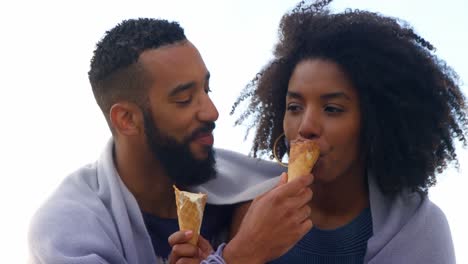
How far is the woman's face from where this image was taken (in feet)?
12.8

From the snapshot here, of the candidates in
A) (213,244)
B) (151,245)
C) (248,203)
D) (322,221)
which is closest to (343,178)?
(322,221)

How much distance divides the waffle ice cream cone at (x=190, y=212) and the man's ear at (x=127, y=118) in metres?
0.62

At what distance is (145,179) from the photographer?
4.23m

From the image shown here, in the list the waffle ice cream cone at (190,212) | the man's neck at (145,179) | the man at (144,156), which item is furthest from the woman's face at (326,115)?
the man's neck at (145,179)

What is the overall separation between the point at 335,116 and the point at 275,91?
648mm

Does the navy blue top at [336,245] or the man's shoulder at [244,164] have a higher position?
the man's shoulder at [244,164]

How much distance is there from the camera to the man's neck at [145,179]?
4.21 metres

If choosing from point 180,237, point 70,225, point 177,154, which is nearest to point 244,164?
point 177,154

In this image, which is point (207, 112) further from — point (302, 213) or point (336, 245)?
point (336, 245)

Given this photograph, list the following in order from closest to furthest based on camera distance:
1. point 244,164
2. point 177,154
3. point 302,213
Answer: point 302,213 → point 177,154 → point 244,164

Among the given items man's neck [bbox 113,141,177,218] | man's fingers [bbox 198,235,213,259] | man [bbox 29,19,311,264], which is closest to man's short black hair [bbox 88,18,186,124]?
man [bbox 29,19,311,264]

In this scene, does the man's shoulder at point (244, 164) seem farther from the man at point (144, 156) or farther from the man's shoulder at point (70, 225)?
the man's shoulder at point (70, 225)

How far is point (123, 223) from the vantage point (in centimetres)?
389

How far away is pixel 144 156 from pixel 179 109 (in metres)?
0.37
